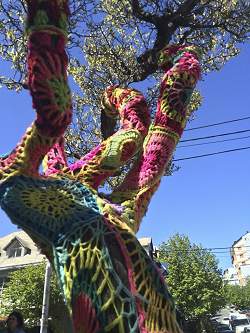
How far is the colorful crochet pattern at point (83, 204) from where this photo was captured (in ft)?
4.79

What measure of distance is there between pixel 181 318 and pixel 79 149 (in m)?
8.18

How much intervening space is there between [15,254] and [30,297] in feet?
34.5

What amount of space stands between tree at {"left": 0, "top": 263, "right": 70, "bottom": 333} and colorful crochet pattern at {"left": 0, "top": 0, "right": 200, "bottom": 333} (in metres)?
19.6

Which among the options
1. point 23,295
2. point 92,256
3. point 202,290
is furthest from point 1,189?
point 202,290

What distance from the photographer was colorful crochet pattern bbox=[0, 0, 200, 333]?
57.5 inches

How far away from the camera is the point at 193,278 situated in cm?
3197

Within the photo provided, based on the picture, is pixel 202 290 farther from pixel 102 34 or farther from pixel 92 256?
pixel 92 256

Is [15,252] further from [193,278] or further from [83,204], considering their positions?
[83,204]

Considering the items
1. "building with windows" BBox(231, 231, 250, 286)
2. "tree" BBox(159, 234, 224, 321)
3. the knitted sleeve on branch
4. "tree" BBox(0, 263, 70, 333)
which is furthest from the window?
"building with windows" BBox(231, 231, 250, 286)

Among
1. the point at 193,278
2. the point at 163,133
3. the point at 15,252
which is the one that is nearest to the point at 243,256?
the point at 193,278

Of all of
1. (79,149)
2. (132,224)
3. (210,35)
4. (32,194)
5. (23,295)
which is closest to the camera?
(32,194)

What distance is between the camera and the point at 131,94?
7.83 feet

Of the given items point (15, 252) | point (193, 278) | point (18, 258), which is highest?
point (15, 252)

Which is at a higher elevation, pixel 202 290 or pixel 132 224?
pixel 202 290
